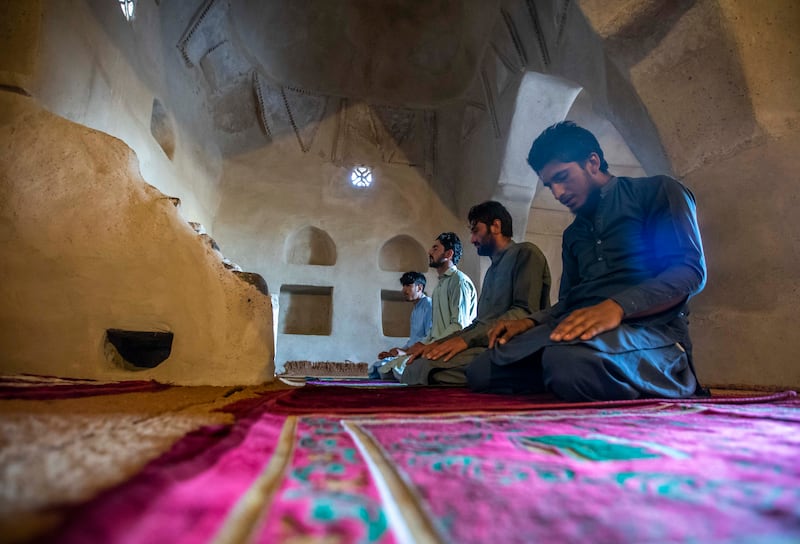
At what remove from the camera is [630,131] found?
341 centimetres

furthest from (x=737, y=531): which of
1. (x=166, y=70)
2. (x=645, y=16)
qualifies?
(x=166, y=70)

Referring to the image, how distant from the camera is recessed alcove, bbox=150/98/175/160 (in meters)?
4.86

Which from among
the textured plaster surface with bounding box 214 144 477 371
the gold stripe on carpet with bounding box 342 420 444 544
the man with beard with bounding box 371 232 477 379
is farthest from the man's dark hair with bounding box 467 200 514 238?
the textured plaster surface with bounding box 214 144 477 371

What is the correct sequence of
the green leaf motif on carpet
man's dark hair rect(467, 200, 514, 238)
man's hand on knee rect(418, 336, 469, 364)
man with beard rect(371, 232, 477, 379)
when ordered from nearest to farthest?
the green leaf motif on carpet
man's hand on knee rect(418, 336, 469, 364)
man's dark hair rect(467, 200, 514, 238)
man with beard rect(371, 232, 477, 379)

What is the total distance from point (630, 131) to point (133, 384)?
3707 millimetres

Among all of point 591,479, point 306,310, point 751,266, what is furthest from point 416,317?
point 591,479

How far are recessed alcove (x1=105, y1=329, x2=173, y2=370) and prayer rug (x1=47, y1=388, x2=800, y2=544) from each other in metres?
1.99

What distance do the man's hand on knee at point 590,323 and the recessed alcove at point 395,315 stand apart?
597 centimetres

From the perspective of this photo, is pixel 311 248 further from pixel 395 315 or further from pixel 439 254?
pixel 439 254

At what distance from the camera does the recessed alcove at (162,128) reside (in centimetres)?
486

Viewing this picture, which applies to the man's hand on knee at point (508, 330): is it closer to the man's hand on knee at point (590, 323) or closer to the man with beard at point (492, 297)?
the man with beard at point (492, 297)

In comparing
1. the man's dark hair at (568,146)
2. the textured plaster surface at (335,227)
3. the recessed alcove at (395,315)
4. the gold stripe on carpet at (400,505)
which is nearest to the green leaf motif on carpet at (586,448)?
the gold stripe on carpet at (400,505)

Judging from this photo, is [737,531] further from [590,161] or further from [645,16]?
[645,16]

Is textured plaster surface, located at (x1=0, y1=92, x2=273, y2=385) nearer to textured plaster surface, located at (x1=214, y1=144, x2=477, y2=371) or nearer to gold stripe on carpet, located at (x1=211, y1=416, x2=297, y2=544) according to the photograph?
gold stripe on carpet, located at (x1=211, y1=416, x2=297, y2=544)
